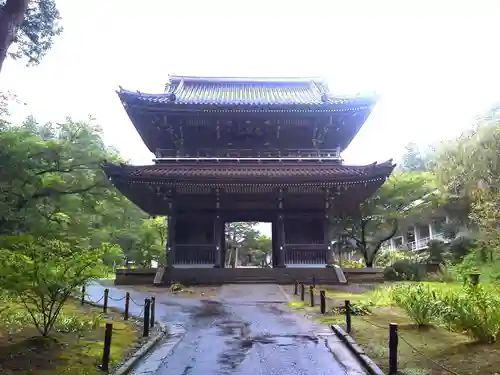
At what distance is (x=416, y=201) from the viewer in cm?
3244

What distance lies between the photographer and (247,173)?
20016 millimetres

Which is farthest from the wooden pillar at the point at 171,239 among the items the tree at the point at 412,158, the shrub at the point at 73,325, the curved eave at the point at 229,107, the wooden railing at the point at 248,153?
the tree at the point at 412,158

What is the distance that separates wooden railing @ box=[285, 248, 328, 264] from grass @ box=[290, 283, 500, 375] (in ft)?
28.1

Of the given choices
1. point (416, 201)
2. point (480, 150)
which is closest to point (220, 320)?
point (480, 150)

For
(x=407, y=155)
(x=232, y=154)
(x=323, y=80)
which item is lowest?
(x=232, y=154)

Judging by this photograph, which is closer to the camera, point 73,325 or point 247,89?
point 73,325

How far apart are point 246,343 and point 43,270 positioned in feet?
15.0

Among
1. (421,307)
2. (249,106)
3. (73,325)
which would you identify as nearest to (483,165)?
(421,307)

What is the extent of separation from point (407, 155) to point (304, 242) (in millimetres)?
54302

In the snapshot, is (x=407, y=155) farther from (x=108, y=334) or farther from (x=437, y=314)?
(x=108, y=334)

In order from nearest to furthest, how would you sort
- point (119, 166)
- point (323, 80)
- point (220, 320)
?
point (220, 320) → point (119, 166) → point (323, 80)

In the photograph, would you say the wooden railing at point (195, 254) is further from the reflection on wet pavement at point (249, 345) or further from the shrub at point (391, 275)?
the shrub at point (391, 275)

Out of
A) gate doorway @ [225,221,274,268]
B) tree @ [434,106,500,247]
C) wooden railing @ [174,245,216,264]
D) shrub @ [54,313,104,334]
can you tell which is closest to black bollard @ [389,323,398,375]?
shrub @ [54,313,104,334]

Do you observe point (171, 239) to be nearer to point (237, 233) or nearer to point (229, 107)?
point (229, 107)
